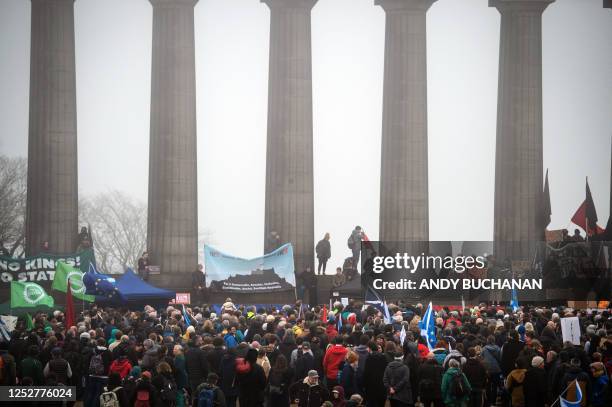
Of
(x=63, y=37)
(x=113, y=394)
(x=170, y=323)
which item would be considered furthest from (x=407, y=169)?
(x=113, y=394)

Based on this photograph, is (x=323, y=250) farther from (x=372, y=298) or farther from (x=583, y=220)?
(x=372, y=298)

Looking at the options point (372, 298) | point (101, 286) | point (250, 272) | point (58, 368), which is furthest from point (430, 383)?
point (250, 272)

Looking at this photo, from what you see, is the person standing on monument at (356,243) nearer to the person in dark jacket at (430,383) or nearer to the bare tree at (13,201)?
the person in dark jacket at (430,383)

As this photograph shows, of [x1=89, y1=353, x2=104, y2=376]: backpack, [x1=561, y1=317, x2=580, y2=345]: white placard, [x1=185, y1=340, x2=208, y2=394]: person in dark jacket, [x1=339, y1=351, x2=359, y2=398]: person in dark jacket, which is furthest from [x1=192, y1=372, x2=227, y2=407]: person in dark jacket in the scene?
[x1=561, y1=317, x2=580, y2=345]: white placard

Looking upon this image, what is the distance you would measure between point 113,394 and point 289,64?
156 ft

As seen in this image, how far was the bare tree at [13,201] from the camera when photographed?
130250mm

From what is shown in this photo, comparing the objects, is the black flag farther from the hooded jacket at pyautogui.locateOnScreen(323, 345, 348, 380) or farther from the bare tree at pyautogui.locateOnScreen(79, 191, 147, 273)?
the bare tree at pyautogui.locateOnScreen(79, 191, 147, 273)

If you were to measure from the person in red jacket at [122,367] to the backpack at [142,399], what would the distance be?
4.42 metres

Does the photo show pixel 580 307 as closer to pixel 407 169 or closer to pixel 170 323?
pixel 170 323

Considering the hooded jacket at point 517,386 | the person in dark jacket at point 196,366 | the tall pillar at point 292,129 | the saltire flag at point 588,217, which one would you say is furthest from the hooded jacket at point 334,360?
the tall pillar at point 292,129

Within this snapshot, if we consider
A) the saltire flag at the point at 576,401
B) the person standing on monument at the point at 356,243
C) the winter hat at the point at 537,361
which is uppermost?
the person standing on monument at the point at 356,243

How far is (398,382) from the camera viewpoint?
40625 millimetres

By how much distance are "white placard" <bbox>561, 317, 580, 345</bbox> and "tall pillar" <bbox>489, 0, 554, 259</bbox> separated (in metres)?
38.3

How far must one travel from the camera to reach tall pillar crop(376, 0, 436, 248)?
84.7m
